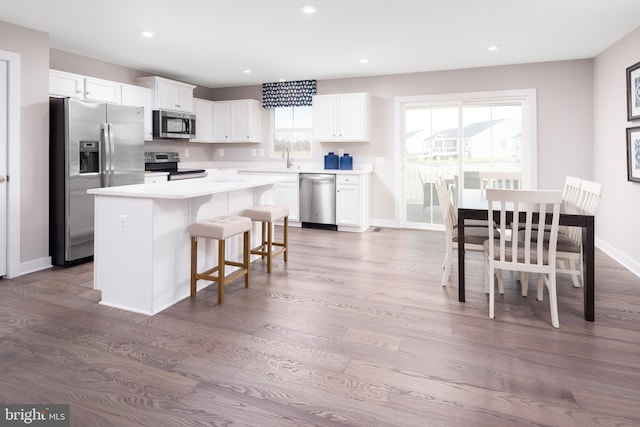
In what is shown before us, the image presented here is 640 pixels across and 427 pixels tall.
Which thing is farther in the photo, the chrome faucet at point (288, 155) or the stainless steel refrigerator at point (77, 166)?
the chrome faucet at point (288, 155)

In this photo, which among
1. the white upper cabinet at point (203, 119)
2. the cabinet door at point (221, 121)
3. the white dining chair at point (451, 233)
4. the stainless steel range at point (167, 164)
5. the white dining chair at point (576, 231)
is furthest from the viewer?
the cabinet door at point (221, 121)

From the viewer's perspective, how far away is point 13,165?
361cm

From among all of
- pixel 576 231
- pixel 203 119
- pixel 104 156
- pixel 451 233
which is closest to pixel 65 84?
pixel 104 156

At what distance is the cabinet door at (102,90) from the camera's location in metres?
4.55

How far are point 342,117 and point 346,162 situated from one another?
697 millimetres

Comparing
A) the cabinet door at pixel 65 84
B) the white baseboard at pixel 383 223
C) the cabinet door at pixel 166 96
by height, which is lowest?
the white baseboard at pixel 383 223

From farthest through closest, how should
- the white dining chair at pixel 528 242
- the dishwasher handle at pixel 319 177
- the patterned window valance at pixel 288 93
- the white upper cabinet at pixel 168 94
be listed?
the patterned window valance at pixel 288 93
the dishwasher handle at pixel 319 177
the white upper cabinet at pixel 168 94
the white dining chair at pixel 528 242

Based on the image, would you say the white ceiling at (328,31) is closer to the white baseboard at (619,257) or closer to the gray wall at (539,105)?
the gray wall at (539,105)

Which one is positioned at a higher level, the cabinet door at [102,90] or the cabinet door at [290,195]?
the cabinet door at [102,90]

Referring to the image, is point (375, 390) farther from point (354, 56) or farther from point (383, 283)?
point (354, 56)

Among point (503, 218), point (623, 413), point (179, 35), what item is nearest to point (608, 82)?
point (503, 218)

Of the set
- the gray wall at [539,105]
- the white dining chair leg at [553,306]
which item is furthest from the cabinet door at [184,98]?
the white dining chair leg at [553,306]

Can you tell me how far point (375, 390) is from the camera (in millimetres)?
1841

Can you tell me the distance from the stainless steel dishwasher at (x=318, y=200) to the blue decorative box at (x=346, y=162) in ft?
1.25
